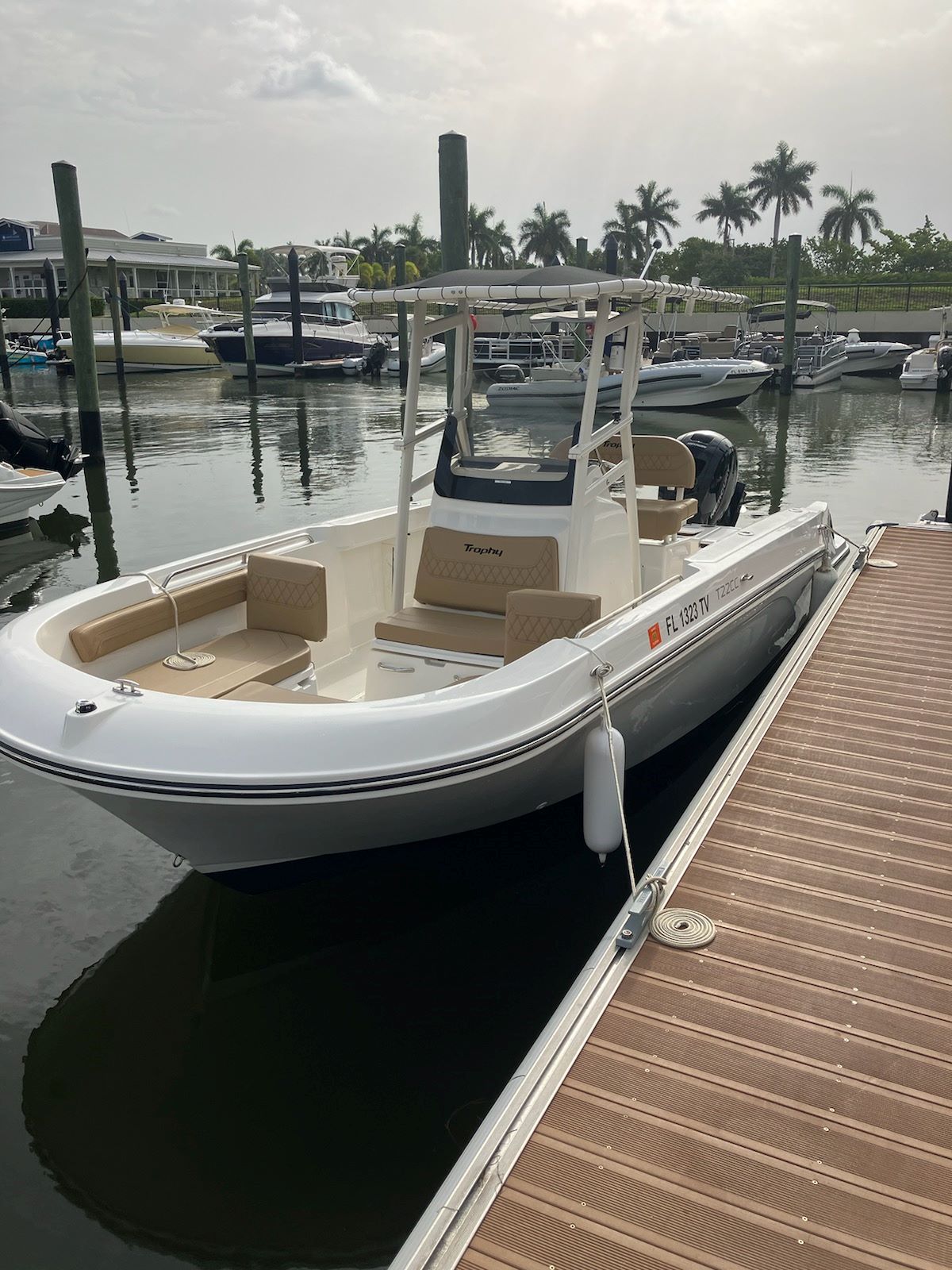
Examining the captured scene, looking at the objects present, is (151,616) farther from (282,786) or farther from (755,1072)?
(755,1072)

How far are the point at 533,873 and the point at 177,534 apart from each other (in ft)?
26.8

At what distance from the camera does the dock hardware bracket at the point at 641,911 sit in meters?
3.01

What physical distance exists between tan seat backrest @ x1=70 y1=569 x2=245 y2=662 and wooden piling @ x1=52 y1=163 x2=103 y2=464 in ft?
33.7

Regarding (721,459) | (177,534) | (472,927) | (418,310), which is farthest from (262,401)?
(472,927)

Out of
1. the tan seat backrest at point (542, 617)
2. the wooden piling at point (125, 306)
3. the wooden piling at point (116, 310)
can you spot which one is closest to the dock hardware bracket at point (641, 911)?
the tan seat backrest at point (542, 617)

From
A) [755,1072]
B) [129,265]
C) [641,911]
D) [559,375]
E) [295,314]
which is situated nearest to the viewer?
[755,1072]

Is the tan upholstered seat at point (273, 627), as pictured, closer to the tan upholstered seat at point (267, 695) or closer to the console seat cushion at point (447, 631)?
the tan upholstered seat at point (267, 695)

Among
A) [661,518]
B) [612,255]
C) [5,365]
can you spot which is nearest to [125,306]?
[5,365]

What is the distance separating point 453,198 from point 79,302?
8.41m

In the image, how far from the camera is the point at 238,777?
313 cm

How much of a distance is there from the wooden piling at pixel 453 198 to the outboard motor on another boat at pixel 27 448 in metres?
6.34

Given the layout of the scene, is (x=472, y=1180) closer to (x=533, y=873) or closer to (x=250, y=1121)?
(x=250, y=1121)

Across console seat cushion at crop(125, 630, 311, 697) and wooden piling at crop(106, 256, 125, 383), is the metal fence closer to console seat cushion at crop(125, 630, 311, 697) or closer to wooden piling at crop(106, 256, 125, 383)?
wooden piling at crop(106, 256, 125, 383)

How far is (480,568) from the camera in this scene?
504 cm
